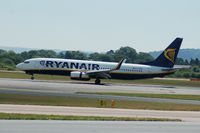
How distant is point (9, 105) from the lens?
3550cm

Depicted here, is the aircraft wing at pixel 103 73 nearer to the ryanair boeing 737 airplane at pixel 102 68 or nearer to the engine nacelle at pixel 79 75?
the ryanair boeing 737 airplane at pixel 102 68

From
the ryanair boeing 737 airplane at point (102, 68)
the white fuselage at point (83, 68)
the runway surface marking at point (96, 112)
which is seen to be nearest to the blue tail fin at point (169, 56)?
the ryanair boeing 737 airplane at point (102, 68)

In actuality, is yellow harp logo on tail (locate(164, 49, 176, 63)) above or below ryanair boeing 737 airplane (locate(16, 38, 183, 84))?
above

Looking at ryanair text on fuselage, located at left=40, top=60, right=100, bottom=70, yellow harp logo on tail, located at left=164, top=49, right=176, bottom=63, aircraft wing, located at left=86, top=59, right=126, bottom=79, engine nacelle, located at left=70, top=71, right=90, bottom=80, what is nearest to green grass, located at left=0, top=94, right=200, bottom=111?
engine nacelle, located at left=70, top=71, right=90, bottom=80

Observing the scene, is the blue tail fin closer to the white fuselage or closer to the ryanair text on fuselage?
the white fuselage

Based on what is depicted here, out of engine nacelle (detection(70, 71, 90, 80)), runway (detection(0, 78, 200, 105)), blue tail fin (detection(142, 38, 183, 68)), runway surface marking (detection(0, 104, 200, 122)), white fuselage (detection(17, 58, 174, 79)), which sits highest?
blue tail fin (detection(142, 38, 183, 68))

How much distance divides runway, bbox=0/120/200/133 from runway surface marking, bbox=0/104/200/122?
4.98m

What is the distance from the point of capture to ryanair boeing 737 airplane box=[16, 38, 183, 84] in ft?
235

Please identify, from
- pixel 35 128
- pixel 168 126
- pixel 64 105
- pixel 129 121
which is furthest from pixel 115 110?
pixel 35 128

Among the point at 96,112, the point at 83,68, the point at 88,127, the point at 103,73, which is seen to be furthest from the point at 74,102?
the point at 83,68

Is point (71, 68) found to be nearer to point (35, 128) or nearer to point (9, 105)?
point (9, 105)

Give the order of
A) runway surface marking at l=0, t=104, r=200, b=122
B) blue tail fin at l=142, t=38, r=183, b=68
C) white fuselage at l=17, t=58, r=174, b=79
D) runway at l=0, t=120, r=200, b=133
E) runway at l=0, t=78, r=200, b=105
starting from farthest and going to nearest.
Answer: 1. blue tail fin at l=142, t=38, r=183, b=68
2. white fuselage at l=17, t=58, r=174, b=79
3. runway at l=0, t=78, r=200, b=105
4. runway surface marking at l=0, t=104, r=200, b=122
5. runway at l=0, t=120, r=200, b=133

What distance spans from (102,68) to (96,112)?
40.2 meters

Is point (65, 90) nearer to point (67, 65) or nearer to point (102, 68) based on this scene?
point (67, 65)
